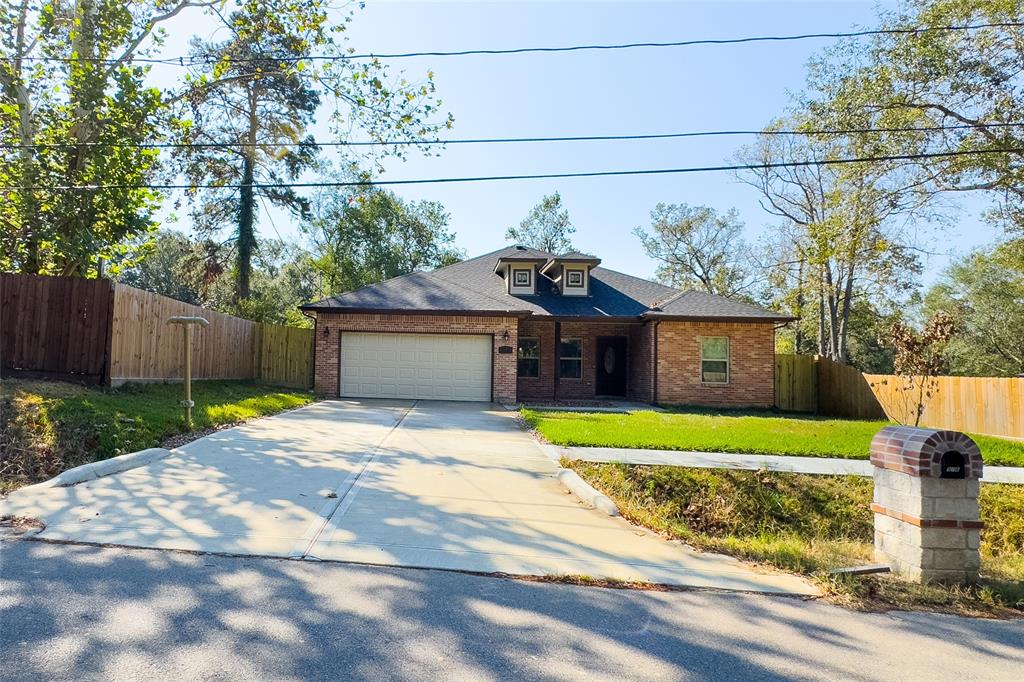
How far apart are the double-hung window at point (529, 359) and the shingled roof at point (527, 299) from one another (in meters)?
1.45

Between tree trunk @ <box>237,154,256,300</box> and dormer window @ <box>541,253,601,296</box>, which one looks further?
tree trunk @ <box>237,154,256,300</box>

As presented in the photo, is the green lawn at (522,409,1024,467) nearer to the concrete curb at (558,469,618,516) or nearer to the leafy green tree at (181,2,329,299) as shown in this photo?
the concrete curb at (558,469,618,516)

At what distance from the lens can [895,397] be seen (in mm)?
15102

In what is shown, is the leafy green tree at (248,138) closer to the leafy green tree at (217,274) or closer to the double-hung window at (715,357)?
the leafy green tree at (217,274)

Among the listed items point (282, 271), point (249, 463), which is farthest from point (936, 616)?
point (282, 271)

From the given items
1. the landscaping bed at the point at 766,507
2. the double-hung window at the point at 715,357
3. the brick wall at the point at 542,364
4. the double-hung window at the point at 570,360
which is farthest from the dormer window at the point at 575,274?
the landscaping bed at the point at 766,507

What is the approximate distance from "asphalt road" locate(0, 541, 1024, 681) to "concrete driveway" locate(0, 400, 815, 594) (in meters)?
0.33

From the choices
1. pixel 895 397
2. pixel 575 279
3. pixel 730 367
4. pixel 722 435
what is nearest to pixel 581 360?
pixel 575 279

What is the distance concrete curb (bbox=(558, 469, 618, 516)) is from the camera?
5977 millimetres

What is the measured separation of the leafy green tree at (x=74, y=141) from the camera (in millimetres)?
12438

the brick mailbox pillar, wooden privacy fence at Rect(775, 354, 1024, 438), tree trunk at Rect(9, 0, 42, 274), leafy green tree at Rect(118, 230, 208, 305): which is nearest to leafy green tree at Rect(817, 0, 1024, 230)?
wooden privacy fence at Rect(775, 354, 1024, 438)

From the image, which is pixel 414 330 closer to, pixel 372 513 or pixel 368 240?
pixel 372 513

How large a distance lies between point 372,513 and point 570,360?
1436 centimetres

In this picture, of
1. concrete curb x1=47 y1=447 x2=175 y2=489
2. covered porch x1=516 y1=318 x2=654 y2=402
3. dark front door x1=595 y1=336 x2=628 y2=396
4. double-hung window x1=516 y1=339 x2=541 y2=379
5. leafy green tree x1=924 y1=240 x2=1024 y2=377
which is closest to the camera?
concrete curb x1=47 y1=447 x2=175 y2=489
